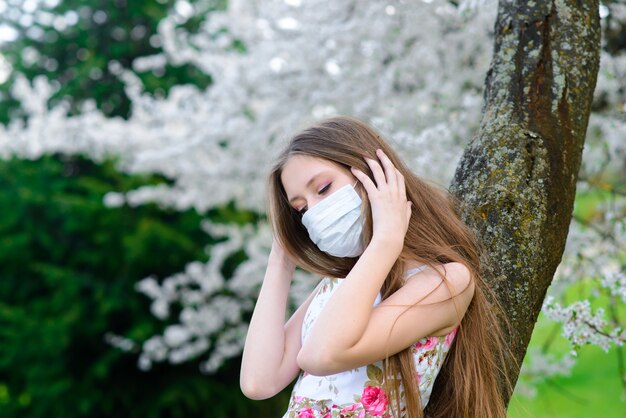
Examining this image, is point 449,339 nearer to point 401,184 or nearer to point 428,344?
point 428,344

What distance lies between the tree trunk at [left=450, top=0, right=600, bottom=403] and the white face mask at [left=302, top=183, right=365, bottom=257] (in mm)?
271

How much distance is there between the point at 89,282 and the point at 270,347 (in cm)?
590

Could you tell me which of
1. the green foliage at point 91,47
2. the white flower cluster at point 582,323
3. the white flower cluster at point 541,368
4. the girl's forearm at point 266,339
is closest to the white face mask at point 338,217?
the girl's forearm at point 266,339

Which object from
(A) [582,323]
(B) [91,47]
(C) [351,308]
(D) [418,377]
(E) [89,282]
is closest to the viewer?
(C) [351,308]

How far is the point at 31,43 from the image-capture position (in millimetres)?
7941

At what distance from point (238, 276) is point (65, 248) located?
2.52 metres

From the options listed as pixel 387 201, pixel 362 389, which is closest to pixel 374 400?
pixel 362 389

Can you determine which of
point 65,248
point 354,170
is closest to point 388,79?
point 354,170

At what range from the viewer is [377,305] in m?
1.54

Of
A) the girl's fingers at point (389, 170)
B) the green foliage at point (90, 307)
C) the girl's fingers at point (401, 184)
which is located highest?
the girl's fingers at point (401, 184)

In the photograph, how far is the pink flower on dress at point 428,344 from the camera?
5.17 ft

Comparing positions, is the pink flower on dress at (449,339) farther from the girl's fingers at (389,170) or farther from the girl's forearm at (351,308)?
the girl's fingers at (389,170)

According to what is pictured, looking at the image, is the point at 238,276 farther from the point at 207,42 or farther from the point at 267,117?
the point at 207,42

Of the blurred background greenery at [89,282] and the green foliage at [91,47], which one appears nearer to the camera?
the blurred background greenery at [89,282]
